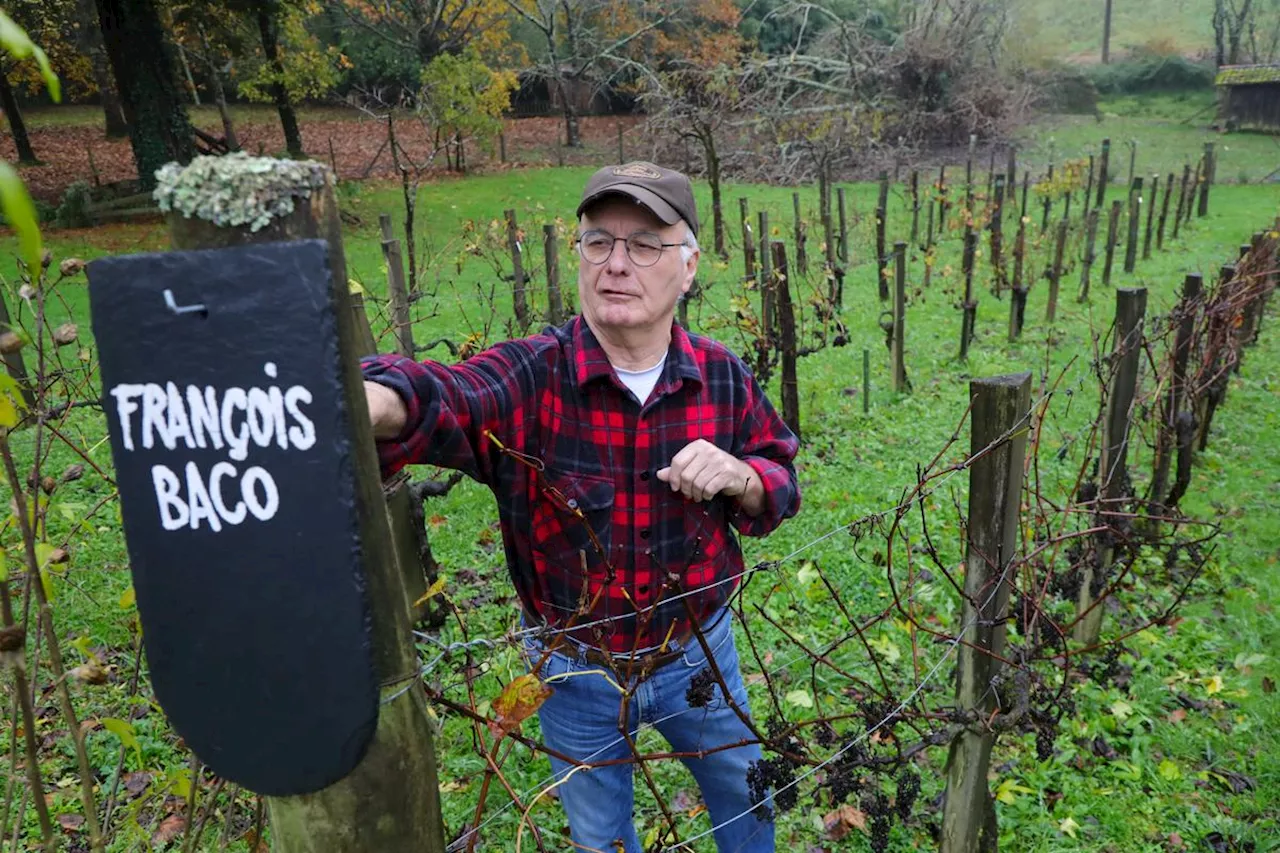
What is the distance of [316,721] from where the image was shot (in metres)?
0.84

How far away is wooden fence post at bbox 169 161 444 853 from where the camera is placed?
0.81 m

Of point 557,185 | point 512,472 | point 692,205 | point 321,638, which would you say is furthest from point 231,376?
point 557,185

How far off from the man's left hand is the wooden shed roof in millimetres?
31767

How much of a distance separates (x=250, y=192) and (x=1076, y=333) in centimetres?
940

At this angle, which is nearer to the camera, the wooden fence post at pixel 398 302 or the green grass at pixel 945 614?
the green grass at pixel 945 614

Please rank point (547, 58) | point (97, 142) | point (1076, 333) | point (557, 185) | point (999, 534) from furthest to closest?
point (547, 58), point (97, 142), point (557, 185), point (1076, 333), point (999, 534)

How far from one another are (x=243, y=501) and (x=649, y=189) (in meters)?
1.14

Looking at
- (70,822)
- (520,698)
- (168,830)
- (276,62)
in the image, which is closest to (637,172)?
(520,698)

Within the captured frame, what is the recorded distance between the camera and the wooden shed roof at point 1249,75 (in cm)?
2541

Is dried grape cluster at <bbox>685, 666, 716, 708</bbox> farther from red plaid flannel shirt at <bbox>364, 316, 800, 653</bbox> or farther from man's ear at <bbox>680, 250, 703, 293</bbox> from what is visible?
man's ear at <bbox>680, 250, 703, 293</bbox>

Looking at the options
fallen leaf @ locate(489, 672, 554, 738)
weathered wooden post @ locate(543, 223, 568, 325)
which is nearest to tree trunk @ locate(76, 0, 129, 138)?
weathered wooden post @ locate(543, 223, 568, 325)

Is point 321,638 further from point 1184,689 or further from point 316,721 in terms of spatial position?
point 1184,689

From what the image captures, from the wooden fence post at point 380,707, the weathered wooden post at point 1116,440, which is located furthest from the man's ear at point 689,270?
the weathered wooden post at point 1116,440

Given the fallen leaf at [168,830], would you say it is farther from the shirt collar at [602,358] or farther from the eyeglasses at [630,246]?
the eyeglasses at [630,246]
